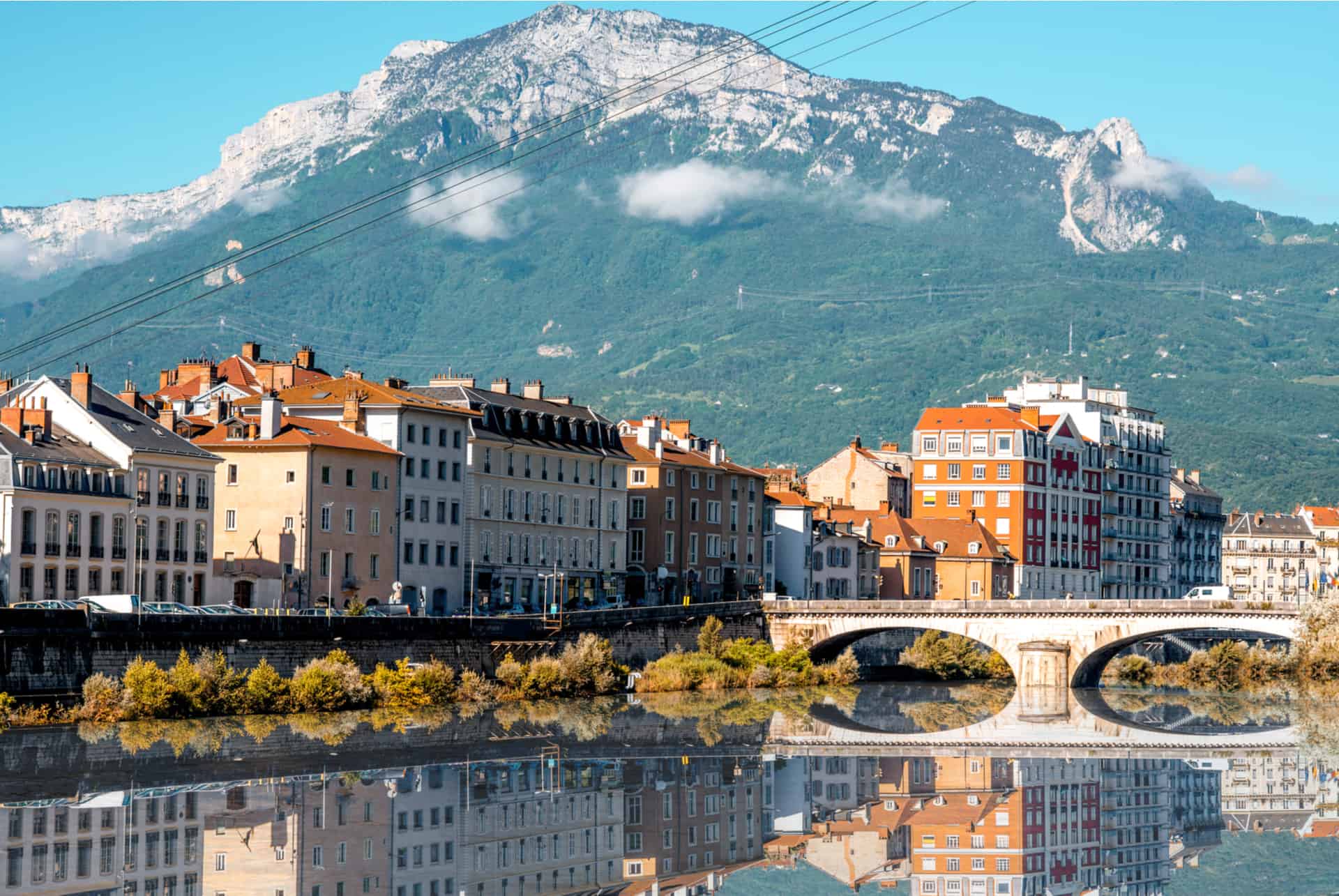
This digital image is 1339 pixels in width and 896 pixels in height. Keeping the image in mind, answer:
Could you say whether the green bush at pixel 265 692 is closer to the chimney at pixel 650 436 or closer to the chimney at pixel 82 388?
the chimney at pixel 82 388

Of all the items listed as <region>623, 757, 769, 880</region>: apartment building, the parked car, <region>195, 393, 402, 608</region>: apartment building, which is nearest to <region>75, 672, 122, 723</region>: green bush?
the parked car

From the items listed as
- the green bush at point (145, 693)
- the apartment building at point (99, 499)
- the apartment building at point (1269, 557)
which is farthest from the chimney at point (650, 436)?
the apartment building at point (1269, 557)

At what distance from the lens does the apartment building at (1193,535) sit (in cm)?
16362

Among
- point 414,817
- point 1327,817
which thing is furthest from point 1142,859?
point 414,817

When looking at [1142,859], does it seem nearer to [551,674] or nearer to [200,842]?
[200,842]

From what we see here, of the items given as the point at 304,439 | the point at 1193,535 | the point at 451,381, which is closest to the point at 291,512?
the point at 304,439

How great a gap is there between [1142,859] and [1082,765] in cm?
1586

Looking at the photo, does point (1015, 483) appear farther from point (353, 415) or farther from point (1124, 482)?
point (353, 415)

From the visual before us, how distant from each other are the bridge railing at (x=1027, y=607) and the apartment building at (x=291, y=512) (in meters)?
24.6

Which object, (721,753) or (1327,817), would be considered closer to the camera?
(1327,817)

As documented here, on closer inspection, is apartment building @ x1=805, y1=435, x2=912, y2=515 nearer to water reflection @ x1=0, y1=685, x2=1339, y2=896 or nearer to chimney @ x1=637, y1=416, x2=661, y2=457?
chimney @ x1=637, y1=416, x2=661, y2=457

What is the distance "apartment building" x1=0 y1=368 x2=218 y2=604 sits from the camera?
218 feet

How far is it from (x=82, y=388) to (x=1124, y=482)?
94.5m

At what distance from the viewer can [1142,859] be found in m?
41.2
